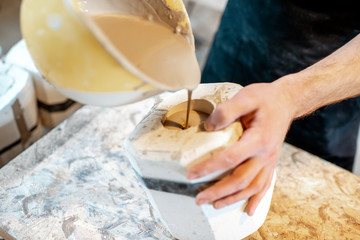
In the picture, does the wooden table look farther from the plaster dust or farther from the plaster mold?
the plaster dust

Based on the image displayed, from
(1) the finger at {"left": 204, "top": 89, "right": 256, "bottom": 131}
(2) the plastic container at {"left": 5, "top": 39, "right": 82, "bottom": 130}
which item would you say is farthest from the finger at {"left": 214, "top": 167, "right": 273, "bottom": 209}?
(2) the plastic container at {"left": 5, "top": 39, "right": 82, "bottom": 130}

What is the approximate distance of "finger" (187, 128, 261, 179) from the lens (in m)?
0.69

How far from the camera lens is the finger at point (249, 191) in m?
0.75

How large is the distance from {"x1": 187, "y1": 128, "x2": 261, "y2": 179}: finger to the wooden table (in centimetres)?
34

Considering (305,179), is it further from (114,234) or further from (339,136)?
(114,234)

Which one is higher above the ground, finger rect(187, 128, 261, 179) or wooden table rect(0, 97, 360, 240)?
finger rect(187, 128, 261, 179)

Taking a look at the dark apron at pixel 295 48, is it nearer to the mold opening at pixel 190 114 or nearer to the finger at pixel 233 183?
the mold opening at pixel 190 114

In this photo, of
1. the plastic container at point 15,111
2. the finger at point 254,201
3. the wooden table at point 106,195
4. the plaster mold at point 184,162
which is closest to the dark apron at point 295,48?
the wooden table at point 106,195

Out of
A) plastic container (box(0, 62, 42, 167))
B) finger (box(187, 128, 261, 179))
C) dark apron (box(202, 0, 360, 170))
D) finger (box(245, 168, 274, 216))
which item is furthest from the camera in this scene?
plastic container (box(0, 62, 42, 167))

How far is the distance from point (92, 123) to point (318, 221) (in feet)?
2.68

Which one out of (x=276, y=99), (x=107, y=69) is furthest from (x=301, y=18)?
(x=107, y=69)

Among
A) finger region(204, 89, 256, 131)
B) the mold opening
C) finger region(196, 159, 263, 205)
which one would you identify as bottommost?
finger region(196, 159, 263, 205)

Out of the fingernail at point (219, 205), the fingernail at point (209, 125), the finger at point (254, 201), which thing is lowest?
the finger at point (254, 201)

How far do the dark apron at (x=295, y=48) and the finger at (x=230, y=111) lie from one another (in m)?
0.51
